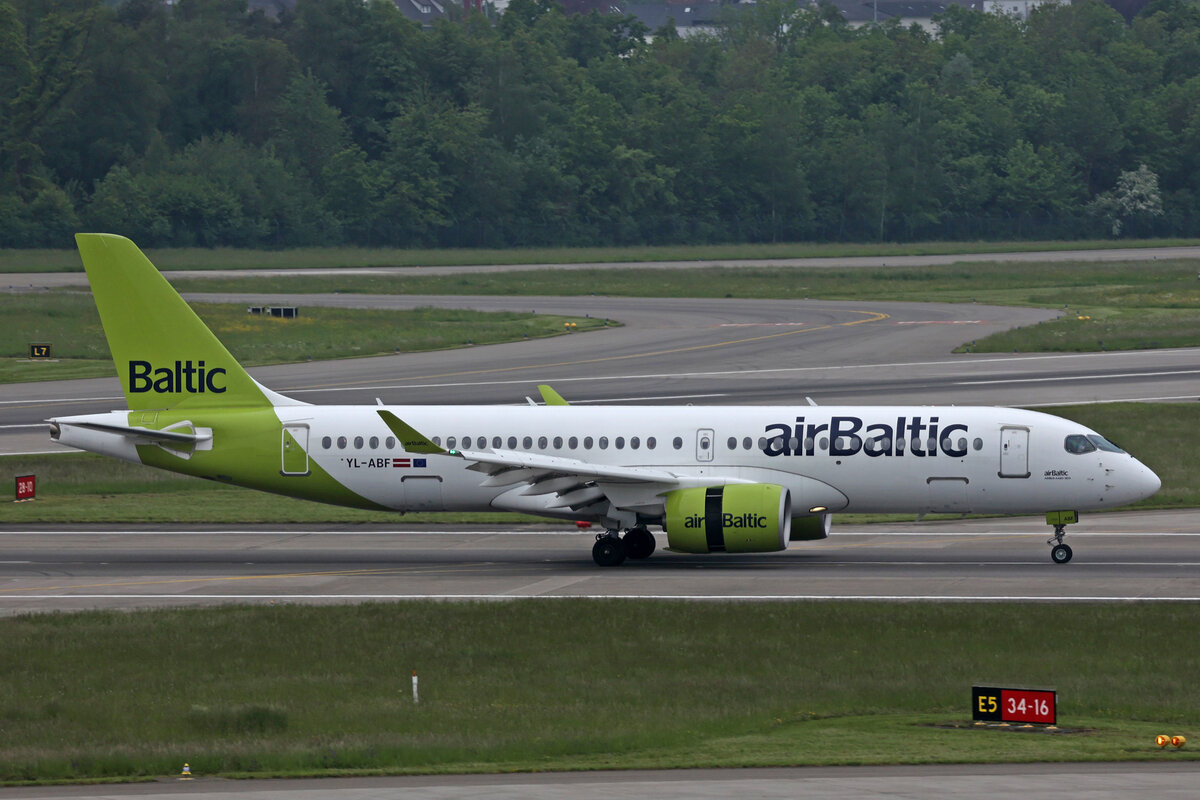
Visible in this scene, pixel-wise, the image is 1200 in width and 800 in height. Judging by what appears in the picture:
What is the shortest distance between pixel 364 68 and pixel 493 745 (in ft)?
487

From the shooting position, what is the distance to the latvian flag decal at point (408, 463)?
39.3 meters

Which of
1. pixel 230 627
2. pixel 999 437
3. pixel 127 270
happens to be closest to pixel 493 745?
pixel 230 627

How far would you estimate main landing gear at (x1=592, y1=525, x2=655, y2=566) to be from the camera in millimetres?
38219

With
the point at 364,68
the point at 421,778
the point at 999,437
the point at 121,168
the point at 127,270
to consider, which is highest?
the point at 364,68

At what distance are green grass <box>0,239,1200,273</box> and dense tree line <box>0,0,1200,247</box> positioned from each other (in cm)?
333

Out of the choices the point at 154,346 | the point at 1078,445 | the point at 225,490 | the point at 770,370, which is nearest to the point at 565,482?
the point at 154,346

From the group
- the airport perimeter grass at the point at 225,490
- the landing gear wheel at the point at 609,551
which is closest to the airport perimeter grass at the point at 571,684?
the landing gear wheel at the point at 609,551

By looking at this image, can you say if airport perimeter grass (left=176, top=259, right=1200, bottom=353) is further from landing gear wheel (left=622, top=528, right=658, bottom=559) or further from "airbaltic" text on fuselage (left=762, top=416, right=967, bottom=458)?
landing gear wheel (left=622, top=528, right=658, bottom=559)

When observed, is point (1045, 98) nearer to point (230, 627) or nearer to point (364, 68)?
point (364, 68)

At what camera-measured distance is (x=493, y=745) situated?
71.6 ft

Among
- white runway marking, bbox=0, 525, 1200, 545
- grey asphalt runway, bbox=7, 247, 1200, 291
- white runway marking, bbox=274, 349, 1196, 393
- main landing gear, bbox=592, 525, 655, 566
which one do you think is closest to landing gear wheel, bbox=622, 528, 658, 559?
main landing gear, bbox=592, 525, 655, 566

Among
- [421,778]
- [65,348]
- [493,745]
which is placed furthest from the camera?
[65,348]

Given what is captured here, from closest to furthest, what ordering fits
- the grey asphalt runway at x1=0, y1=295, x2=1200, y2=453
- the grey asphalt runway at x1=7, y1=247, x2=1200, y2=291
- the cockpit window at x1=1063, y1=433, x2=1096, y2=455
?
the cockpit window at x1=1063, y1=433, x2=1096, y2=455 → the grey asphalt runway at x1=0, y1=295, x2=1200, y2=453 → the grey asphalt runway at x1=7, y1=247, x2=1200, y2=291

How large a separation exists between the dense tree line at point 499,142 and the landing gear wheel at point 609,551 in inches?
4268
